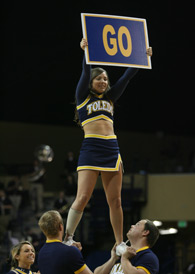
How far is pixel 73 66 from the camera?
16500mm

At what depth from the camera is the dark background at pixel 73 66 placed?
14.5 metres

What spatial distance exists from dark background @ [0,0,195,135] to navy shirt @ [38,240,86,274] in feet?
30.2

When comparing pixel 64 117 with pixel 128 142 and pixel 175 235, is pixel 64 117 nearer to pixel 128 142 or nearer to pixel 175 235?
pixel 128 142

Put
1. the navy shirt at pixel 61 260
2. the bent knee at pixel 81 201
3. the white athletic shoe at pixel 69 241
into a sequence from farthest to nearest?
1. the bent knee at pixel 81 201
2. the white athletic shoe at pixel 69 241
3. the navy shirt at pixel 61 260

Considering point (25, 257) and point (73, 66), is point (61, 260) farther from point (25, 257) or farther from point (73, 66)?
point (73, 66)

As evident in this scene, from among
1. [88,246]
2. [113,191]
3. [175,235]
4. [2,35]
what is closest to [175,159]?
[175,235]

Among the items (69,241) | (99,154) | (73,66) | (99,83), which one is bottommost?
(69,241)

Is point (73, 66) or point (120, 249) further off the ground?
point (73, 66)

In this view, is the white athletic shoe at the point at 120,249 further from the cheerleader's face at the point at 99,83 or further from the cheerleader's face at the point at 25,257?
the cheerleader's face at the point at 99,83

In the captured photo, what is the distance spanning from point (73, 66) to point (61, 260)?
12.7 meters

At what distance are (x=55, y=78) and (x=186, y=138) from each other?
5.40 metres

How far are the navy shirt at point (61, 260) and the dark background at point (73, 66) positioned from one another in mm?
9194

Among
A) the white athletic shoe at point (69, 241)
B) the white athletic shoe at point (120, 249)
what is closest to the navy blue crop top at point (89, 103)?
the white athletic shoe at point (69, 241)

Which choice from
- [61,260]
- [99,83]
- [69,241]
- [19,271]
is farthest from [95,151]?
[19,271]
